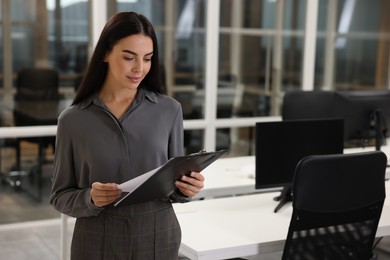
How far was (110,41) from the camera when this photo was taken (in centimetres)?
185

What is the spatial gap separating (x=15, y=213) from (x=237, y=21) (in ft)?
8.62

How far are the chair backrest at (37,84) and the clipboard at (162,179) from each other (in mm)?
3514

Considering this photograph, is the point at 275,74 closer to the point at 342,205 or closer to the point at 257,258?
the point at 257,258

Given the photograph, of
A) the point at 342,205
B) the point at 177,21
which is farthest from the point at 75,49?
the point at 342,205

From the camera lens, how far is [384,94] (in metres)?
4.02

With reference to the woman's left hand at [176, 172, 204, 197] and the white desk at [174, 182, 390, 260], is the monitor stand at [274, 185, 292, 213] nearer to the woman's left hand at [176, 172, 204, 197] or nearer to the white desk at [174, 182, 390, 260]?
the white desk at [174, 182, 390, 260]

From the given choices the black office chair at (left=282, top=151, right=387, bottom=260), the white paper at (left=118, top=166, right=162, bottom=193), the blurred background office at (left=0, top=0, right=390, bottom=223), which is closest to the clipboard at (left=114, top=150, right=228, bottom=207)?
the white paper at (left=118, top=166, right=162, bottom=193)

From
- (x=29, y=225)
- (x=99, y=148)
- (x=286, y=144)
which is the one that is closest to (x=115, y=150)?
(x=99, y=148)

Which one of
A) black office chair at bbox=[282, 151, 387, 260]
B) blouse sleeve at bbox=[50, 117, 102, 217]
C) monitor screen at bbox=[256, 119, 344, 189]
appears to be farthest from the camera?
monitor screen at bbox=[256, 119, 344, 189]

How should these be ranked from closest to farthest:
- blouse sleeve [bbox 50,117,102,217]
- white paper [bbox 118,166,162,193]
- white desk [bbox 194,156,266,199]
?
white paper [bbox 118,166,162,193]
blouse sleeve [bbox 50,117,102,217]
white desk [bbox 194,156,266,199]

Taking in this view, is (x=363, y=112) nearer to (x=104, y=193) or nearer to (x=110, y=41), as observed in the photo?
(x=110, y=41)

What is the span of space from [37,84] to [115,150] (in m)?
3.51

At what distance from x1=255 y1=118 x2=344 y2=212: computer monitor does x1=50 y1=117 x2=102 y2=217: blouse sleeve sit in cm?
130

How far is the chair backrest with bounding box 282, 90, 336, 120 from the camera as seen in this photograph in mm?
4520
